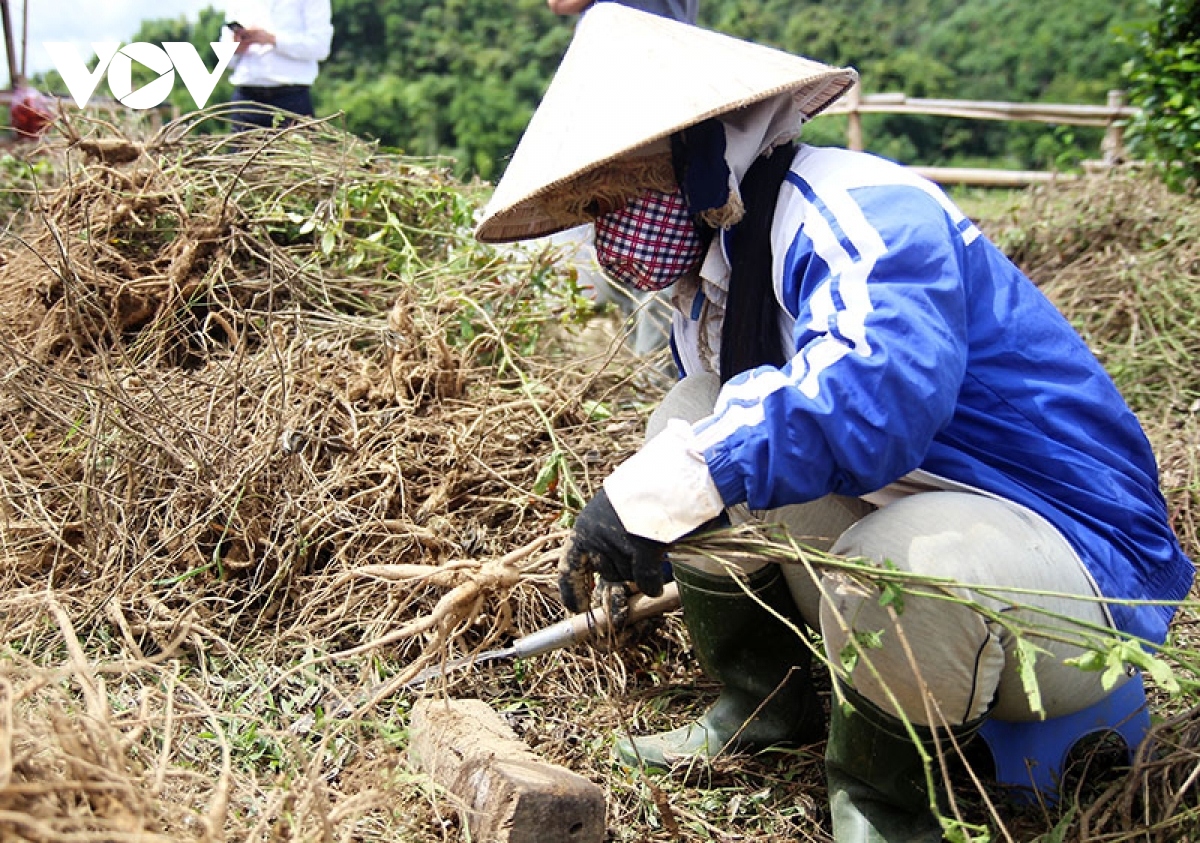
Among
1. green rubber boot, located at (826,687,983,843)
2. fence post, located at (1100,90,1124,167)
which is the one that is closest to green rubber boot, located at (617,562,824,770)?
green rubber boot, located at (826,687,983,843)

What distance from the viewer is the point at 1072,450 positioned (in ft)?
5.98

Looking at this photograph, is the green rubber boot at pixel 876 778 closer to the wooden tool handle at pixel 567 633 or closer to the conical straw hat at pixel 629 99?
the wooden tool handle at pixel 567 633

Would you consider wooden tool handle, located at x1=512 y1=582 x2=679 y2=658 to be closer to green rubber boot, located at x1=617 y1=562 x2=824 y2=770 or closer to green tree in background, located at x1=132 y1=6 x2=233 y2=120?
green rubber boot, located at x1=617 y1=562 x2=824 y2=770

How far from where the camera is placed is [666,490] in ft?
5.59

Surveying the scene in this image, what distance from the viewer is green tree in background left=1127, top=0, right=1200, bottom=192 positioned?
15.4ft

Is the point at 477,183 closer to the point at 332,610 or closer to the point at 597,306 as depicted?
the point at 597,306

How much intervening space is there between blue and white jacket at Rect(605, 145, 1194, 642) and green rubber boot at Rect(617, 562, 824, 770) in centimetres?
37

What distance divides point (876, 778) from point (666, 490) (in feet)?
1.88

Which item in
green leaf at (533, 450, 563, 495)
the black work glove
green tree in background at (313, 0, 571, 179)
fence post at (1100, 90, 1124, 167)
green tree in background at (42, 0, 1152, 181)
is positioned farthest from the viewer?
green tree in background at (42, 0, 1152, 181)

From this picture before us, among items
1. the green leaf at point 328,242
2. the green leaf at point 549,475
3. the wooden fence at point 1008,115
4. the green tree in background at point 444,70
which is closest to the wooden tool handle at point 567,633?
the green leaf at point 549,475

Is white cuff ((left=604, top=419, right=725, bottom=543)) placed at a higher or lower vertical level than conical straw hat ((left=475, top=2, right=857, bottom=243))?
lower

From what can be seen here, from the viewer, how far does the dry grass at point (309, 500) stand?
186 cm

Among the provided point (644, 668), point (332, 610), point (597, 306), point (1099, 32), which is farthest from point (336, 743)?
point (1099, 32)

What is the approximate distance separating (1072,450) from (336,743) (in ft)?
4.43
